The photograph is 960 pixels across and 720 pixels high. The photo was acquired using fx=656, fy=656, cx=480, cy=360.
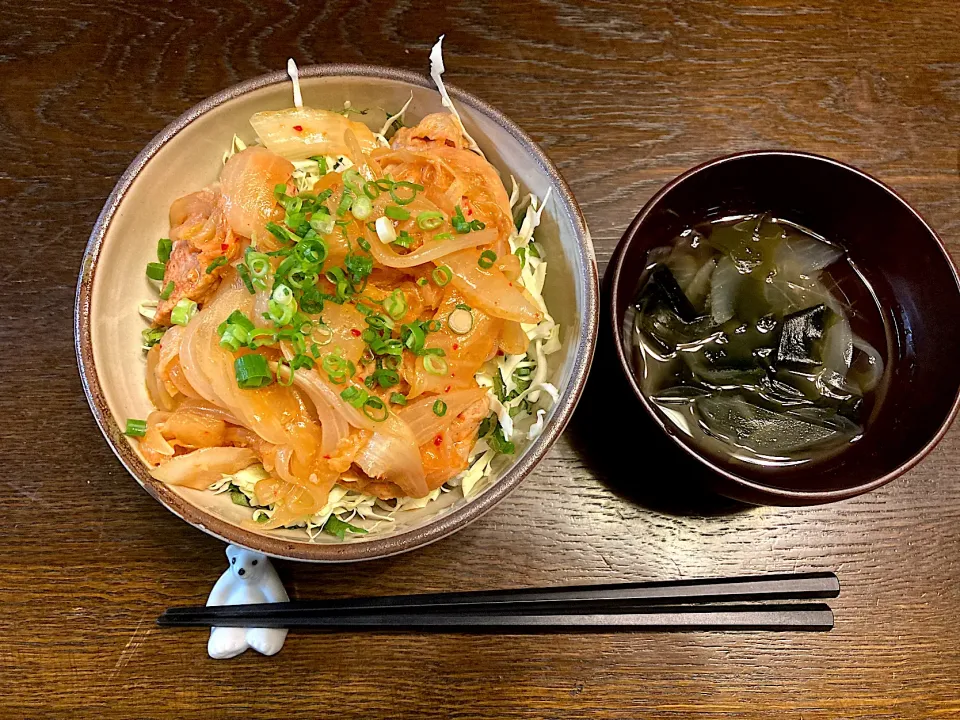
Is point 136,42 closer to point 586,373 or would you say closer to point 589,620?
point 586,373

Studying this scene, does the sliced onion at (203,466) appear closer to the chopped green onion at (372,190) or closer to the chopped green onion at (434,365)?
the chopped green onion at (434,365)

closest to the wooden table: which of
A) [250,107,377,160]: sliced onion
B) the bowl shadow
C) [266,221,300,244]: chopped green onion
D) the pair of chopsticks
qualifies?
the bowl shadow

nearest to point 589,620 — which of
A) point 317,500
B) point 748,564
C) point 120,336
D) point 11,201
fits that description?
point 748,564

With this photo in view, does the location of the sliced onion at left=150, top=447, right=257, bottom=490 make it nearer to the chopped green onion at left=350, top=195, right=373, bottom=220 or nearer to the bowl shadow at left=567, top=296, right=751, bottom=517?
the chopped green onion at left=350, top=195, right=373, bottom=220

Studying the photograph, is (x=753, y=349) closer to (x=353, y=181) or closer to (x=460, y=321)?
(x=460, y=321)

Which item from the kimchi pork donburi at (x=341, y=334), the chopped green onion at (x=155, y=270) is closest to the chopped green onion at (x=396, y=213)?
the kimchi pork donburi at (x=341, y=334)

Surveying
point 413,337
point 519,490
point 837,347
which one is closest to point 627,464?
point 519,490
